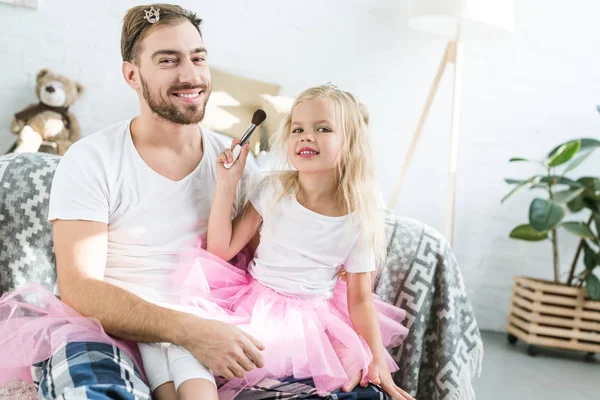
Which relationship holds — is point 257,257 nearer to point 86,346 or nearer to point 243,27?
point 86,346

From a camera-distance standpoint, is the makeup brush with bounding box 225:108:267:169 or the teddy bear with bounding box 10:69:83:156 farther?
the teddy bear with bounding box 10:69:83:156

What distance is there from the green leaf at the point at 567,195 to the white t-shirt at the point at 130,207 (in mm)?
1967

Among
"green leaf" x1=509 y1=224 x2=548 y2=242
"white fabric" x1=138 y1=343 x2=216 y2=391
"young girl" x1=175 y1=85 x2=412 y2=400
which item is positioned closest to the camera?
"white fabric" x1=138 y1=343 x2=216 y2=391

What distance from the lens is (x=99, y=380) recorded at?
109cm

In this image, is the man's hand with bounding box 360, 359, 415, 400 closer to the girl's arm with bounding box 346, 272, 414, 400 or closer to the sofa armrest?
the girl's arm with bounding box 346, 272, 414, 400

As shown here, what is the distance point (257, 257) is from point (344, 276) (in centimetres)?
21

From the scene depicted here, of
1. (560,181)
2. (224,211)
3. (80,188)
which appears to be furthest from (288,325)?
(560,181)

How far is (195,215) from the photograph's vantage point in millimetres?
1545

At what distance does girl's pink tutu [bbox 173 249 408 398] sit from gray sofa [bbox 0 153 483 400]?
92mm

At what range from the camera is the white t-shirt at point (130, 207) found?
4.58ft

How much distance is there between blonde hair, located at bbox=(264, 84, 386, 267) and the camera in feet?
4.99

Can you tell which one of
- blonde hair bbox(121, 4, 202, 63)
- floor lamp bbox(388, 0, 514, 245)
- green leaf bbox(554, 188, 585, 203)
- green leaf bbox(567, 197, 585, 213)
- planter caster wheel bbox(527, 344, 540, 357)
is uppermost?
floor lamp bbox(388, 0, 514, 245)

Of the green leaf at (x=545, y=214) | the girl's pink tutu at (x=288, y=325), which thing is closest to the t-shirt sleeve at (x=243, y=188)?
the girl's pink tutu at (x=288, y=325)

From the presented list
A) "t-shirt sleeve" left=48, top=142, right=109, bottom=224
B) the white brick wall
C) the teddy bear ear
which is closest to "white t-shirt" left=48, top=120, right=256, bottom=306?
"t-shirt sleeve" left=48, top=142, right=109, bottom=224
